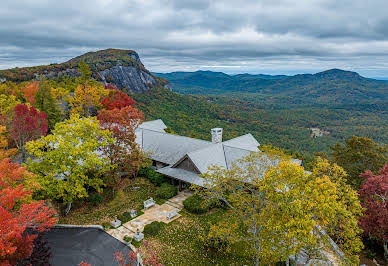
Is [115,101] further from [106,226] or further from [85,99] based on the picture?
[106,226]

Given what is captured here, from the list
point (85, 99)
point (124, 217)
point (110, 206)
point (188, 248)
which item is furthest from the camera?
point (85, 99)

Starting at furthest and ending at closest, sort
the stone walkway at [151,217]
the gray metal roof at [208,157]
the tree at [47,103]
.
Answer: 1. the tree at [47,103]
2. the gray metal roof at [208,157]
3. the stone walkway at [151,217]

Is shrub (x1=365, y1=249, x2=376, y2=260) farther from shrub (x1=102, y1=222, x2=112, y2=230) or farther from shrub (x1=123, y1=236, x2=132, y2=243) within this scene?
shrub (x1=102, y1=222, x2=112, y2=230)

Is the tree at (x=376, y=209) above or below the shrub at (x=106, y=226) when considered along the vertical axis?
above

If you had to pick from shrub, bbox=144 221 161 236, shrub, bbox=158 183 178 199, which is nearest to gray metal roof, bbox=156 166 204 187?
shrub, bbox=158 183 178 199

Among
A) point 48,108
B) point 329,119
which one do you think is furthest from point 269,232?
point 329,119

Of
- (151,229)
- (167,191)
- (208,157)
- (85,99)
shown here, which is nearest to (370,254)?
(208,157)

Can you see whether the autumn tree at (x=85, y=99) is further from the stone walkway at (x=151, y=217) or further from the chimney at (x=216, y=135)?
the stone walkway at (x=151, y=217)

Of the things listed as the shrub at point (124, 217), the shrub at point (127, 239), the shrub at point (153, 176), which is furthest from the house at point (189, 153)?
the shrub at point (127, 239)
